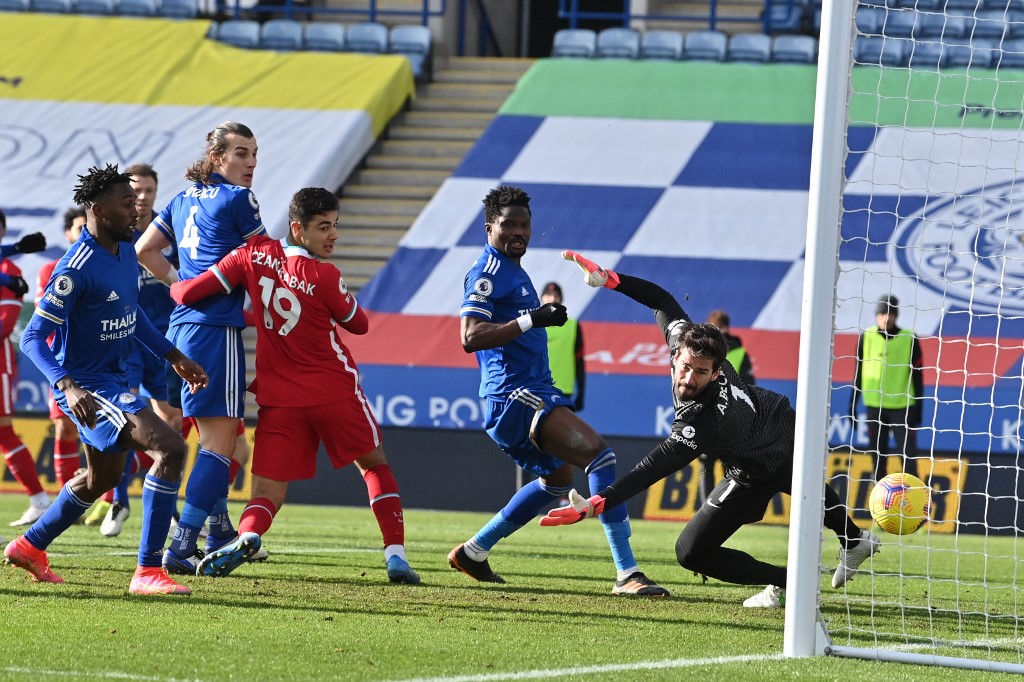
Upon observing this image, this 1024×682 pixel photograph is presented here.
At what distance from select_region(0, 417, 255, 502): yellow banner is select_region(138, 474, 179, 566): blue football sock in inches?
259

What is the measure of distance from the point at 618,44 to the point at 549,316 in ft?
44.2

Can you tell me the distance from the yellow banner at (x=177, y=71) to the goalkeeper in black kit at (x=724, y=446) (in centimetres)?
1267

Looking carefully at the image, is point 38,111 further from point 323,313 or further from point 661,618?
point 661,618

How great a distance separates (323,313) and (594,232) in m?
10.5

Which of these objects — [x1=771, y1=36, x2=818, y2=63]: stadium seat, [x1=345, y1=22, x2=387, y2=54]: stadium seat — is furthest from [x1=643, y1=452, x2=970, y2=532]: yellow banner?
[x1=345, y1=22, x2=387, y2=54]: stadium seat

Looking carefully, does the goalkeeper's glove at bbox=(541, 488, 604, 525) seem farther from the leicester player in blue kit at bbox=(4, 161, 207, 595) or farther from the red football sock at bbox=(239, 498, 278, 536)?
the leicester player in blue kit at bbox=(4, 161, 207, 595)

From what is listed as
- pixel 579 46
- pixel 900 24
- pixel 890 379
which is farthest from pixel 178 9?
pixel 890 379

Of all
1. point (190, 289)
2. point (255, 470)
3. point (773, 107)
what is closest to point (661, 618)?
point (255, 470)

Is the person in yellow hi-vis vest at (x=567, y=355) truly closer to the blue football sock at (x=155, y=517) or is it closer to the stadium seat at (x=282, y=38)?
the blue football sock at (x=155, y=517)

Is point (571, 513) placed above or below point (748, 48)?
above

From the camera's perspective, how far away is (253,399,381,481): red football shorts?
21.2ft

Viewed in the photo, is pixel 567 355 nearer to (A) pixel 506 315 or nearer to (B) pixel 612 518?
(A) pixel 506 315

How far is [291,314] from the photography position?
644cm

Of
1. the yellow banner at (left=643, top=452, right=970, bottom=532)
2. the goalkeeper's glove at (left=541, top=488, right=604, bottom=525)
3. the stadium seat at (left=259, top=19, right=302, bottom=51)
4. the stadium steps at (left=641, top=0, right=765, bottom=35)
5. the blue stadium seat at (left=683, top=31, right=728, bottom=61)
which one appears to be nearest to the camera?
the goalkeeper's glove at (left=541, top=488, right=604, bottom=525)
